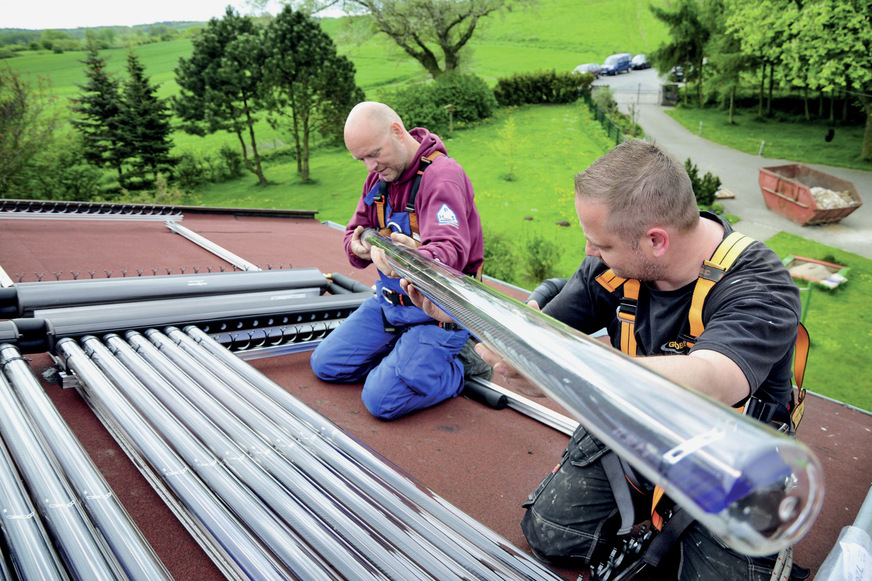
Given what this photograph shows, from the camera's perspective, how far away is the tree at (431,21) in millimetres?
29203

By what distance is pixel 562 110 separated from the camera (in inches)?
1268

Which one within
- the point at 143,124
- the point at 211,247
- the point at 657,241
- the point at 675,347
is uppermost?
the point at 143,124

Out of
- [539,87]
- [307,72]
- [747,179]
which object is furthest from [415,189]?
[539,87]

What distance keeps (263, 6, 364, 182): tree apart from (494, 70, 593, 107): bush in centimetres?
1206

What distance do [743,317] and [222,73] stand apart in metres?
23.5

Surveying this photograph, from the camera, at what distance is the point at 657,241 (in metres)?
2.07

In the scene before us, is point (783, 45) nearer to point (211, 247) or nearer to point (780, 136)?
point (780, 136)

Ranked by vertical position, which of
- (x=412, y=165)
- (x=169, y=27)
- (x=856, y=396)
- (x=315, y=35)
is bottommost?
(x=856, y=396)

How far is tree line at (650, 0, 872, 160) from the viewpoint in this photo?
1759 centimetres

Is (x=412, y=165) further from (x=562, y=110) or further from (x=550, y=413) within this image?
(x=562, y=110)

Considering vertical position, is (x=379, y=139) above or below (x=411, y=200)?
above

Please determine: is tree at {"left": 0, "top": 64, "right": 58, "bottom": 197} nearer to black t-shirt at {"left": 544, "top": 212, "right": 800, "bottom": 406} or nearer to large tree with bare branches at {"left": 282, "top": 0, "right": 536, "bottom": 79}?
large tree with bare branches at {"left": 282, "top": 0, "right": 536, "bottom": 79}

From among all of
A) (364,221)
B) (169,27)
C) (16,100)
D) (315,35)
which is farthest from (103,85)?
(169,27)

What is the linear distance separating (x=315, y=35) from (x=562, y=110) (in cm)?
1578
